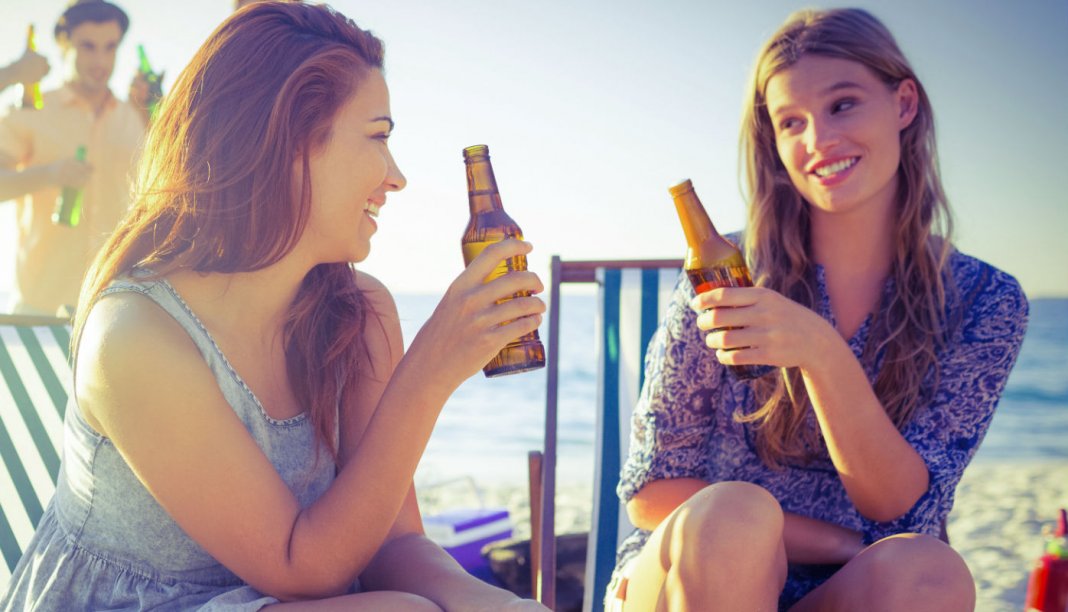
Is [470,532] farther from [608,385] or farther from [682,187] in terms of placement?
[682,187]

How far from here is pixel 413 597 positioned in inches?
59.8

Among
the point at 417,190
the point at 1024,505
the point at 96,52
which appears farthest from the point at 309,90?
the point at 417,190

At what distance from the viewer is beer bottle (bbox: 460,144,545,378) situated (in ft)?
5.81

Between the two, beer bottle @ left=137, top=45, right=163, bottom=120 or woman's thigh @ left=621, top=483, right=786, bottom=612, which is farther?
beer bottle @ left=137, top=45, right=163, bottom=120

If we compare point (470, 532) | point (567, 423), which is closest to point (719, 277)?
point (470, 532)

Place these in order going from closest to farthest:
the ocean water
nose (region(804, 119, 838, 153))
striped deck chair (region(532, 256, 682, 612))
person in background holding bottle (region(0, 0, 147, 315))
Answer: nose (region(804, 119, 838, 153)) < striped deck chair (region(532, 256, 682, 612)) < person in background holding bottle (region(0, 0, 147, 315)) < the ocean water

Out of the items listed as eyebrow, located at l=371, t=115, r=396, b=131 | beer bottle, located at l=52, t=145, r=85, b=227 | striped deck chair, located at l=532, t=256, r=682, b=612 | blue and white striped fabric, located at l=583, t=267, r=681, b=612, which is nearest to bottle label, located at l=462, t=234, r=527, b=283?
eyebrow, located at l=371, t=115, r=396, b=131

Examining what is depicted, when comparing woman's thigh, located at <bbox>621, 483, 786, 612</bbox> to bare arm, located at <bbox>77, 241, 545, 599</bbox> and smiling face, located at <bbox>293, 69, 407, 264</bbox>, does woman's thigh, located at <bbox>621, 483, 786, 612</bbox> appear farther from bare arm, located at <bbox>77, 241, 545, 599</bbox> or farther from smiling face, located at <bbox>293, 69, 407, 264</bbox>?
smiling face, located at <bbox>293, 69, 407, 264</bbox>

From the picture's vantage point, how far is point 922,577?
1.65 metres

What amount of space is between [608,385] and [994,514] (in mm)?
7264

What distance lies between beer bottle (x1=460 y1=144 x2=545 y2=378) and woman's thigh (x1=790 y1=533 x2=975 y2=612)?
2.25 feet

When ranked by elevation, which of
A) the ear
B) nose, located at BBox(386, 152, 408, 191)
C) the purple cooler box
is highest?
the ear

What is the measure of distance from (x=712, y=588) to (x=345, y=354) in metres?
0.84

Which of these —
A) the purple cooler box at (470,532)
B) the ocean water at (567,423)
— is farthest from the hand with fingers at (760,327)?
the ocean water at (567,423)
